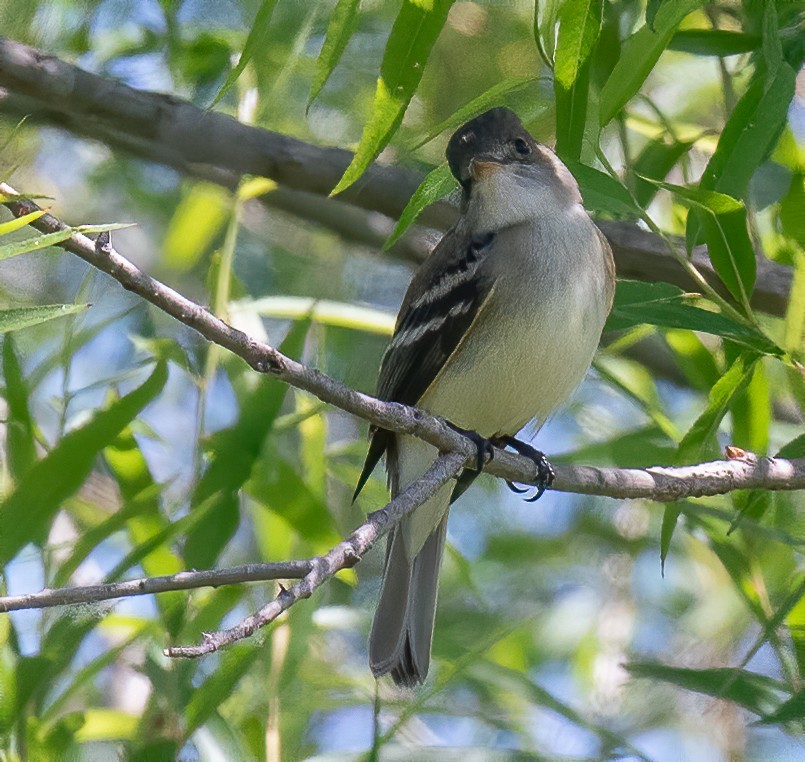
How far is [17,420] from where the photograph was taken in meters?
2.55

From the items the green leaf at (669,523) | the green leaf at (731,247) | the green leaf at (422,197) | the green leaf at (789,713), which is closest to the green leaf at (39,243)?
the green leaf at (422,197)

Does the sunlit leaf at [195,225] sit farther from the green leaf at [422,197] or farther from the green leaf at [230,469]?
the green leaf at [422,197]

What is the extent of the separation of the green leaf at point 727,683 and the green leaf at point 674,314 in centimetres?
67

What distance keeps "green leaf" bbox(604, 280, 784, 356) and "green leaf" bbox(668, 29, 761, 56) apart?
534mm

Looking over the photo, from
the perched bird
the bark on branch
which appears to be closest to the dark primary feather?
the perched bird

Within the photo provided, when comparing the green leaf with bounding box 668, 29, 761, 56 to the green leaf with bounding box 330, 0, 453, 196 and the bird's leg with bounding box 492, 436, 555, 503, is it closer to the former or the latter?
the green leaf with bounding box 330, 0, 453, 196

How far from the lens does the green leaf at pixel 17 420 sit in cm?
249

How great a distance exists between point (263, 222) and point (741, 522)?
7.07ft

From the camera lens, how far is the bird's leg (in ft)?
7.92

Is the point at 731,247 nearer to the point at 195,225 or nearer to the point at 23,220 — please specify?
the point at 23,220

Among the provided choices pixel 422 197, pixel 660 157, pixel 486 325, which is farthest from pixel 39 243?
pixel 660 157

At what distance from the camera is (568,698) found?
3734 millimetres

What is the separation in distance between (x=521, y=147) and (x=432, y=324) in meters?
0.53

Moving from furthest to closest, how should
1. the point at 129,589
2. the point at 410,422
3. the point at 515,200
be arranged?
the point at 515,200, the point at 410,422, the point at 129,589
